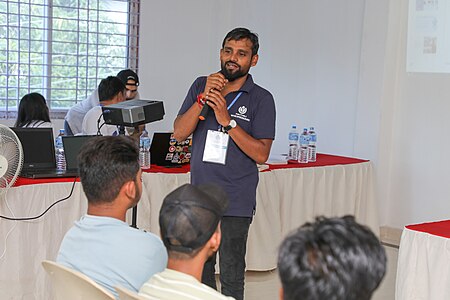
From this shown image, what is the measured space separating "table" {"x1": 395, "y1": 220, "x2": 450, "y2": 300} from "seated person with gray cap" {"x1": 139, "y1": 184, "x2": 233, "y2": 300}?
1.45 m

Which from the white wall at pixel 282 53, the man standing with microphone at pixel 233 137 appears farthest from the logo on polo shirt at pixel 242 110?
the white wall at pixel 282 53

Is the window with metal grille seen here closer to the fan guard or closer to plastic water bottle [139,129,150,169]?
plastic water bottle [139,129,150,169]

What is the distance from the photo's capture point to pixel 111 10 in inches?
267

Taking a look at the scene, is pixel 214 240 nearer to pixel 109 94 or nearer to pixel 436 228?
pixel 436 228

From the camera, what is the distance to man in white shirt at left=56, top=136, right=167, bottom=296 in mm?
2117

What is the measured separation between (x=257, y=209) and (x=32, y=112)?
1675mm

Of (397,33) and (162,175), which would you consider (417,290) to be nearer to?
(162,175)

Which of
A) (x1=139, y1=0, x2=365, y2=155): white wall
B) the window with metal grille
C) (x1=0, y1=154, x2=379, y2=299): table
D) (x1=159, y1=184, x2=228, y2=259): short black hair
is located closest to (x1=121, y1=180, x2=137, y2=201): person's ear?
(x1=159, y1=184, x2=228, y2=259): short black hair

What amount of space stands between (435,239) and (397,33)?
3130mm

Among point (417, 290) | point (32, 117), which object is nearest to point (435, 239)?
point (417, 290)

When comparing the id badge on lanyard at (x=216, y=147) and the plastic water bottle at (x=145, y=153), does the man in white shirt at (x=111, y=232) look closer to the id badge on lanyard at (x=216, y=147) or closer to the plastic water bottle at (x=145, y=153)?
the id badge on lanyard at (x=216, y=147)

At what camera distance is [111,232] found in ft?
7.14

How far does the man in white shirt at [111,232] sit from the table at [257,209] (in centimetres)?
144

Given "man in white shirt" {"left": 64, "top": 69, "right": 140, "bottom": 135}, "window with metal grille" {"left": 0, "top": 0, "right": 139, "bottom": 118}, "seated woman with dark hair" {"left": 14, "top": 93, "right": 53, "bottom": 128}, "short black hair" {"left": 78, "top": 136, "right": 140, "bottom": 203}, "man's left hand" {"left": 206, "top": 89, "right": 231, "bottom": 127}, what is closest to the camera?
"short black hair" {"left": 78, "top": 136, "right": 140, "bottom": 203}
